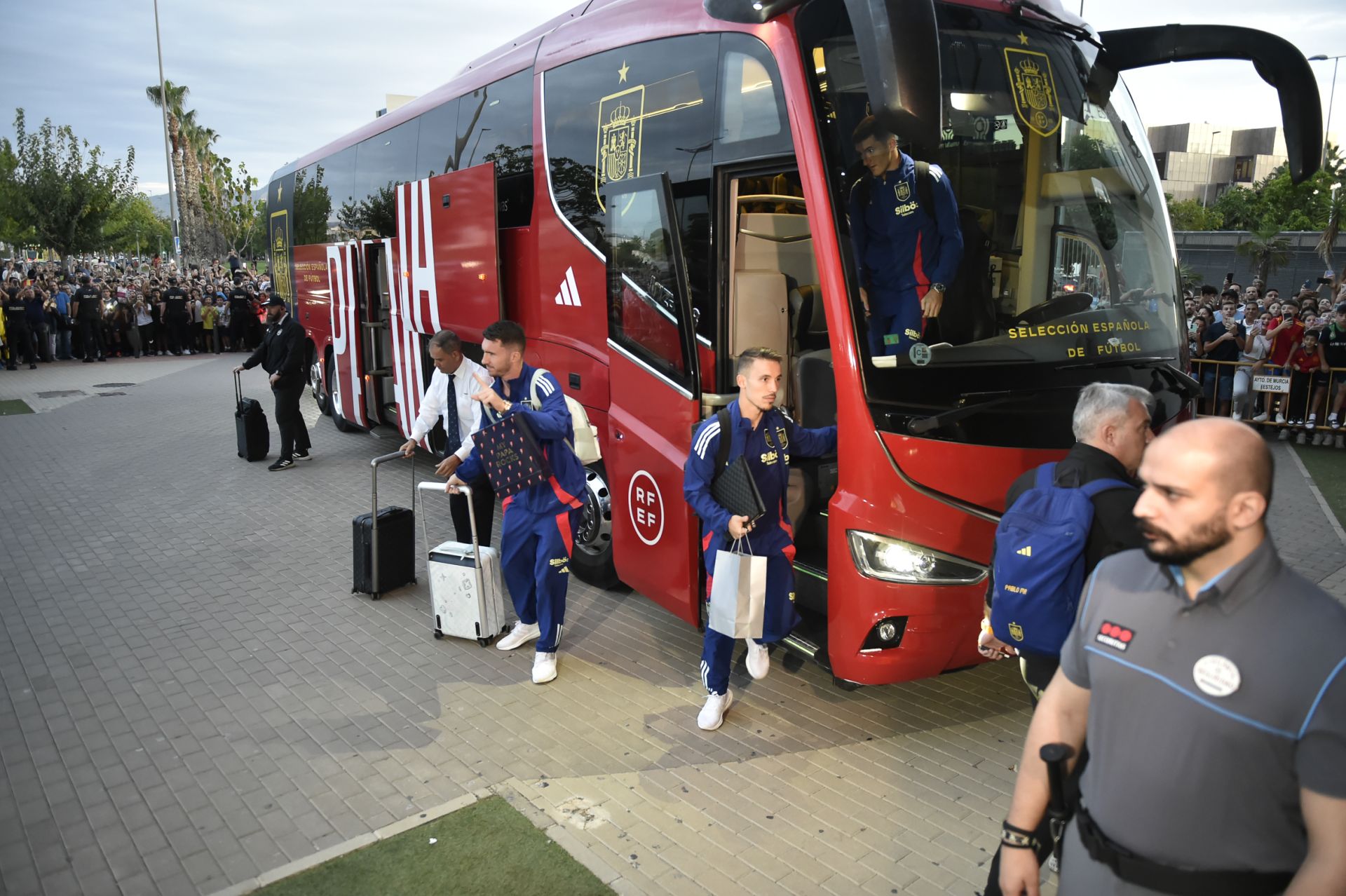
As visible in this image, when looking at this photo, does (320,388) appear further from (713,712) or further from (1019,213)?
(1019,213)

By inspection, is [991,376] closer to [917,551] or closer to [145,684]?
[917,551]

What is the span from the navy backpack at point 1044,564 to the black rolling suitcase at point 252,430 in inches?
391

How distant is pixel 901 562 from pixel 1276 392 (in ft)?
36.4

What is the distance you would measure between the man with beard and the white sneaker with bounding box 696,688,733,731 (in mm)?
7561

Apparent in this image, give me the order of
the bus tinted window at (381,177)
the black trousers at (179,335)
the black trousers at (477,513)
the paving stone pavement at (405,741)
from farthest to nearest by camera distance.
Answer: the black trousers at (179,335)
the bus tinted window at (381,177)
the black trousers at (477,513)
the paving stone pavement at (405,741)

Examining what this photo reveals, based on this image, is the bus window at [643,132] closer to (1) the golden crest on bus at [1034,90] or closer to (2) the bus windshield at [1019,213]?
(2) the bus windshield at [1019,213]

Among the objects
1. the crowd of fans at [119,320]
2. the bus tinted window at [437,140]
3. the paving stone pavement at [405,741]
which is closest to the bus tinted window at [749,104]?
the paving stone pavement at [405,741]

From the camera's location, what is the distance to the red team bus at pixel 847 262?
414 centimetres

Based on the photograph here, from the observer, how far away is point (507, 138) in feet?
23.3

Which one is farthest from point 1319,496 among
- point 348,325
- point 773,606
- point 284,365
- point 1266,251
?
point 1266,251

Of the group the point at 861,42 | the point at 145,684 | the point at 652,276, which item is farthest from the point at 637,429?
the point at 145,684

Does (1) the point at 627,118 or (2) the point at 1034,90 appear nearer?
(2) the point at 1034,90

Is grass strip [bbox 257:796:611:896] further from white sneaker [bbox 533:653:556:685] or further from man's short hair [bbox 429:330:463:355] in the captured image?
man's short hair [bbox 429:330:463:355]

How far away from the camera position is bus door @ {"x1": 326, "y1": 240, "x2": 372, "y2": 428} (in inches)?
397
